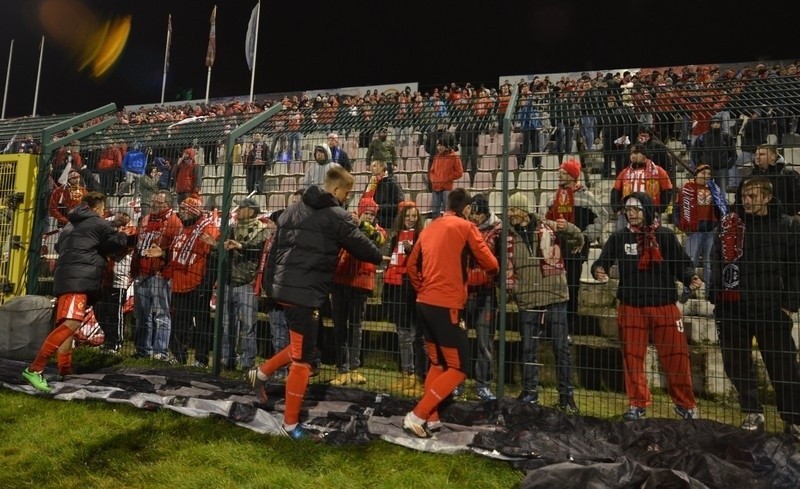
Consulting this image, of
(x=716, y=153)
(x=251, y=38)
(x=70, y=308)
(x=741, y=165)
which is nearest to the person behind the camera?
(x=716, y=153)

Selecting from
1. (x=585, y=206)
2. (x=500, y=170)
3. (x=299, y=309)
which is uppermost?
(x=500, y=170)

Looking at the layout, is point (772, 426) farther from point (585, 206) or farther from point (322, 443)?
point (322, 443)

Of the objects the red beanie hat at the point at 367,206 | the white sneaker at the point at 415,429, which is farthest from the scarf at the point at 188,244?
the white sneaker at the point at 415,429

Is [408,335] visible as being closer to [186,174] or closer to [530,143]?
[530,143]

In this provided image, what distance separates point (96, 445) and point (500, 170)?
168 inches

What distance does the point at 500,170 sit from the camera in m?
5.09

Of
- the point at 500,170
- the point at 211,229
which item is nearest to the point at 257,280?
the point at 211,229

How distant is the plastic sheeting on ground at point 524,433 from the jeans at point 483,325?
21.6 inches

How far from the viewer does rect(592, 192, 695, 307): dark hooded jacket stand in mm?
4398

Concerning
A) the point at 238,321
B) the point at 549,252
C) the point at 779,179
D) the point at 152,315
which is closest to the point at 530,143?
the point at 549,252

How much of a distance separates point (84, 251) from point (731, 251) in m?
6.24

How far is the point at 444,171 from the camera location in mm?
5262

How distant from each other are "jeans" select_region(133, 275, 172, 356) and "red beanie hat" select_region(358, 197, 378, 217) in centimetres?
294

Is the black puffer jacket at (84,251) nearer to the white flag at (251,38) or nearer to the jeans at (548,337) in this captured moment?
the jeans at (548,337)
